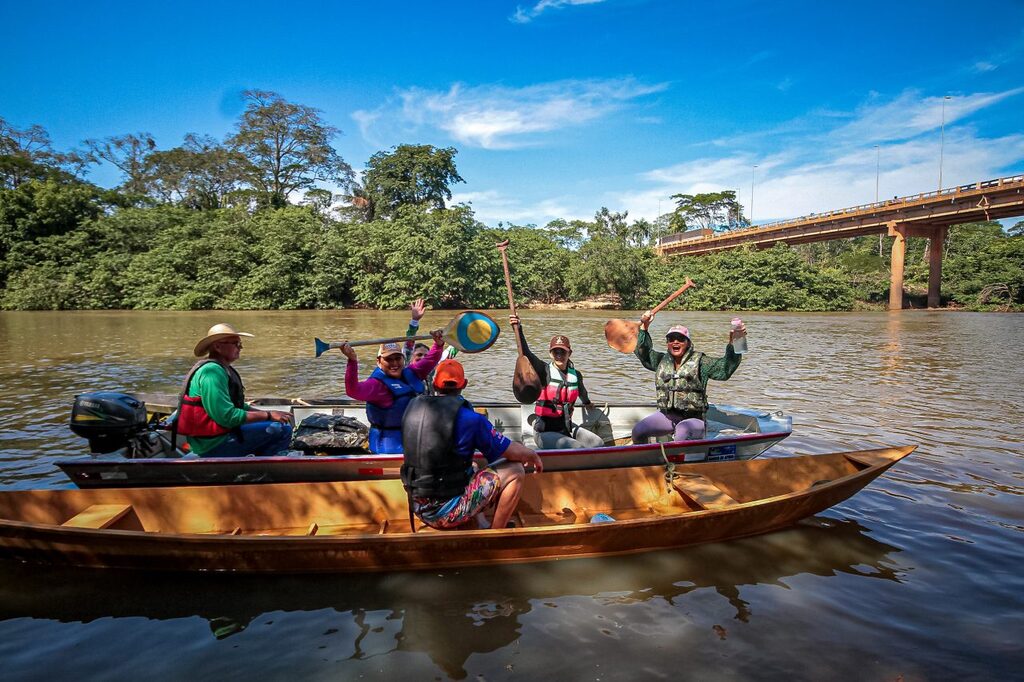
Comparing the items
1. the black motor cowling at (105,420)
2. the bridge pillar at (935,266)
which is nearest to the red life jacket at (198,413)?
the black motor cowling at (105,420)

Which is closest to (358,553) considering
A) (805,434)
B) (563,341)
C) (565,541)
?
(565,541)

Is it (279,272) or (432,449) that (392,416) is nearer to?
(432,449)

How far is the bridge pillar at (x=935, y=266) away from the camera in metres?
44.8

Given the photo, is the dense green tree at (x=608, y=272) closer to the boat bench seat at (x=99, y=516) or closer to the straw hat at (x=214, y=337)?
the straw hat at (x=214, y=337)

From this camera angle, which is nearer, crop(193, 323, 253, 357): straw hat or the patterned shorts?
the patterned shorts

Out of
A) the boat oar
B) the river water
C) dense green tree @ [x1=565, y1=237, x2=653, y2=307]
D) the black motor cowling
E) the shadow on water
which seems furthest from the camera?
dense green tree @ [x1=565, y1=237, x2=653, y2=307]

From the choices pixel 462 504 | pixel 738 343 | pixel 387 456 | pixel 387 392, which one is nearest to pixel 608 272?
pixel 738 343

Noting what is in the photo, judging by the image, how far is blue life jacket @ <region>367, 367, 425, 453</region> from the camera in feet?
18.3

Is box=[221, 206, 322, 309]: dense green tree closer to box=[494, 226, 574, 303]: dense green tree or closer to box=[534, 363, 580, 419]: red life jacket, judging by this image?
box=[494, 226, 574, 303]: dense green tree

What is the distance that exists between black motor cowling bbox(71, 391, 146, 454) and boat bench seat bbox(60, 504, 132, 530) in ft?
3.68

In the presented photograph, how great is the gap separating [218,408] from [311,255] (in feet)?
133

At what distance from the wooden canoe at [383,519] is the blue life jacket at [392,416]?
66cm

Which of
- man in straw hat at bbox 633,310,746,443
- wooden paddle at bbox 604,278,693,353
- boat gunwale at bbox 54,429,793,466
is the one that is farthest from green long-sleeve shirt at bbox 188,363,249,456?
wooden paddle at bbox 604,278,693,353

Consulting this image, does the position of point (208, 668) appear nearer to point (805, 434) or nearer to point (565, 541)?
point (565, 541)
